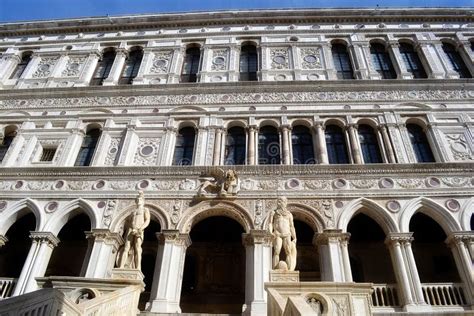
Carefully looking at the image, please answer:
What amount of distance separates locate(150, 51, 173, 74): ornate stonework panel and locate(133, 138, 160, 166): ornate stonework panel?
3863 millimetres

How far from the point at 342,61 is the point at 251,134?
5872 mm

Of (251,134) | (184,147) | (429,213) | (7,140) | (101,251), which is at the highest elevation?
(7,140)

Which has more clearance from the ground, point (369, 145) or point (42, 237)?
point (369, 145)

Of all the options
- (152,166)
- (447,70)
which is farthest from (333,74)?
(152,166)

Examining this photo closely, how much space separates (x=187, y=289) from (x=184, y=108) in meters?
6.41

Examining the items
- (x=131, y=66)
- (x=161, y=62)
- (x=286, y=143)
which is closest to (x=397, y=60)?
(x=286, y=143)

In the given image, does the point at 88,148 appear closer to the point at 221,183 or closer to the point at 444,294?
the point at 221,183

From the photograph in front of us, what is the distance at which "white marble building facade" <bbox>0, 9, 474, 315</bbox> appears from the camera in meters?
10.5

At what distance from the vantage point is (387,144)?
492 inches

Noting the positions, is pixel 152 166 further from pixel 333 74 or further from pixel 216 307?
pixel 333 74

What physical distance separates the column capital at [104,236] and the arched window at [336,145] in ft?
23.5

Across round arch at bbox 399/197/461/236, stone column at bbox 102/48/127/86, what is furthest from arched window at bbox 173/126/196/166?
round arch at bbox 399/197/461/236

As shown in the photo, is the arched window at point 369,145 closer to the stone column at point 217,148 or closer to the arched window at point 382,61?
the arched window at point 382,61

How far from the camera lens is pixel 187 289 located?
1266 centimetres
